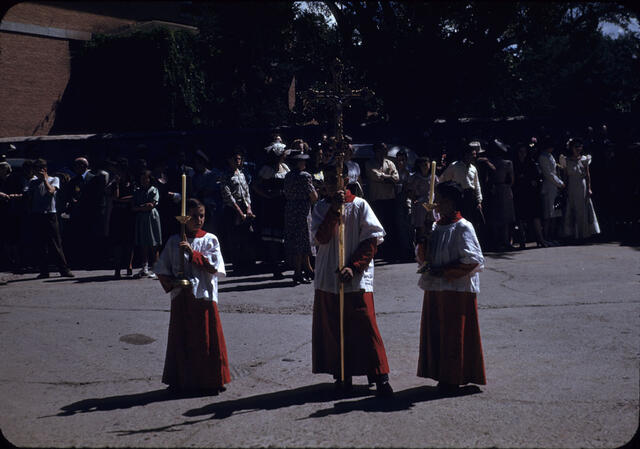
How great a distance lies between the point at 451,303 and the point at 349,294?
2.72 feet

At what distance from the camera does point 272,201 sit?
38.7ft

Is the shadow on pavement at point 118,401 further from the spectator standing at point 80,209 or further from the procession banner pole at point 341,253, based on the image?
the spectator standing at point 80,209

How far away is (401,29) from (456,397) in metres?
15.5

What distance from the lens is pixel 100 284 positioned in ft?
37.5

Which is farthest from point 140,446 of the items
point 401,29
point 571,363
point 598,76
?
point 598,76

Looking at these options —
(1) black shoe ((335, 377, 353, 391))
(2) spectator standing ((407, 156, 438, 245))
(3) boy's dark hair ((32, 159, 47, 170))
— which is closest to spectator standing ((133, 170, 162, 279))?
(3) boy's dark hair ((32, 159, 47, 170))

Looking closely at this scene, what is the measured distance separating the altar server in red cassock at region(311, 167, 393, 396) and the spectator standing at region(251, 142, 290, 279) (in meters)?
5.28

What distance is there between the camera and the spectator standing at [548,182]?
1419cm

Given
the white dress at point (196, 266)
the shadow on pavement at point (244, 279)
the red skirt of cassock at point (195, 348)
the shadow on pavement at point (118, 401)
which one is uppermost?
the white dress at point (196, 266)

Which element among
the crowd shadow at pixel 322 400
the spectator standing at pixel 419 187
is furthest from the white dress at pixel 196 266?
the spectator standing at pixel 419 187

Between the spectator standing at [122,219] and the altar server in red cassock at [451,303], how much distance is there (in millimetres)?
6980

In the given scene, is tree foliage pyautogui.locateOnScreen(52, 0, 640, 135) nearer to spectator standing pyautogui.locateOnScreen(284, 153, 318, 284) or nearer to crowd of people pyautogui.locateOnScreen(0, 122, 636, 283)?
crowd of people pyautogui.locateOnScreen(0, 122, 636, 283)

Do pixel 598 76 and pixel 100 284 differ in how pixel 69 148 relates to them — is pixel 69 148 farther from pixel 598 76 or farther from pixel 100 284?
pixel 598 76

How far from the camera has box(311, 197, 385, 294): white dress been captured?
637cm
